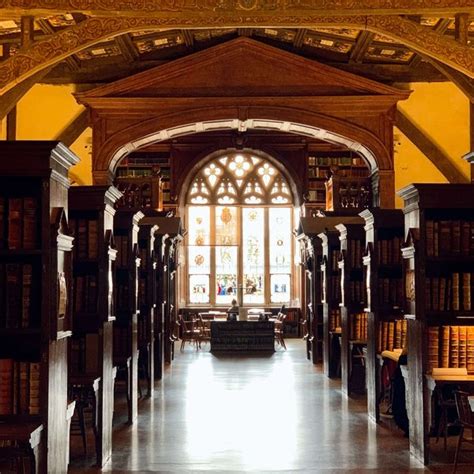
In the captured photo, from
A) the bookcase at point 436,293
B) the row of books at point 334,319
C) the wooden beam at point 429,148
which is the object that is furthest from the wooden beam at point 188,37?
the bookcase at point 436,293

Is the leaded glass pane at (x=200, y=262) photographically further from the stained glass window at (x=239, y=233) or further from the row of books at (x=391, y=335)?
the row of books at (x=391, y=335)

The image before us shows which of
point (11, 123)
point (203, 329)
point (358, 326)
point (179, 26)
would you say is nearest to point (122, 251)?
point (179, 26)

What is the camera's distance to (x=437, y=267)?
7.54 meters

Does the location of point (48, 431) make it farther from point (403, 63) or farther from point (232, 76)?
point (403, 63)

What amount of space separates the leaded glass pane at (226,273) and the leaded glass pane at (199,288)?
1.00 feet

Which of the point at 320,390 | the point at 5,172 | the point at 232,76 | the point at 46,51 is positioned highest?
the point at 232,76

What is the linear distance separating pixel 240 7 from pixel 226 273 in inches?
555

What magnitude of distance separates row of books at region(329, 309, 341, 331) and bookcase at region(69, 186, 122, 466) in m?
6.23

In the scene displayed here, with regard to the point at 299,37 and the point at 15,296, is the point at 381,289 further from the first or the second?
the point at 299,37

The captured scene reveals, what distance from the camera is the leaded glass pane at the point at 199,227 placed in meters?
23.5

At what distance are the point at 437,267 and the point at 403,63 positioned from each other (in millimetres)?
9121

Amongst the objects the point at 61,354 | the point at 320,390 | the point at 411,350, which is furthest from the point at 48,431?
the point at 320,390

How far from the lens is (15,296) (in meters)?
5.04

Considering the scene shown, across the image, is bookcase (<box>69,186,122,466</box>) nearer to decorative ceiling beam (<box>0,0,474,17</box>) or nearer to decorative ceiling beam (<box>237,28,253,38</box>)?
decorative ceiling beam (<box>0,0,474,17</box>)
